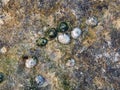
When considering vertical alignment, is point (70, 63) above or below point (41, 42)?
below

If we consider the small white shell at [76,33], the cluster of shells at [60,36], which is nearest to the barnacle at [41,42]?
the cluster of shells at [60,36]

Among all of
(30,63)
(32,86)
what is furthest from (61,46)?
(32,86)

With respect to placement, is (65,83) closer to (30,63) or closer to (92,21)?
(30,63)

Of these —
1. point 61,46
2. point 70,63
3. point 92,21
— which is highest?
point 92,21

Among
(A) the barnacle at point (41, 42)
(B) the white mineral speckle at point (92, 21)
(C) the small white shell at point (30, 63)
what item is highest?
(B) the white mineral speckle at point (92, 21)

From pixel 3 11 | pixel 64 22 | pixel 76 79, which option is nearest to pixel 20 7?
pixel 3 11

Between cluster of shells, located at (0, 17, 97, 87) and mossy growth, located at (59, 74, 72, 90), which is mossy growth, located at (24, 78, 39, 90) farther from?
mossy growth, located at (59, 74, 72, 90)

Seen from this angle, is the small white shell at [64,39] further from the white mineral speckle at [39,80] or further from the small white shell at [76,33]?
→ the white mineral speckle at [39,80]

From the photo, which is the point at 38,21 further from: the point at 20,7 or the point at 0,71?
the point at 0,71

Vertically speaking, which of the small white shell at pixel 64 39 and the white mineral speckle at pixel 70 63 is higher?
the small white shell at pixel 64 39
